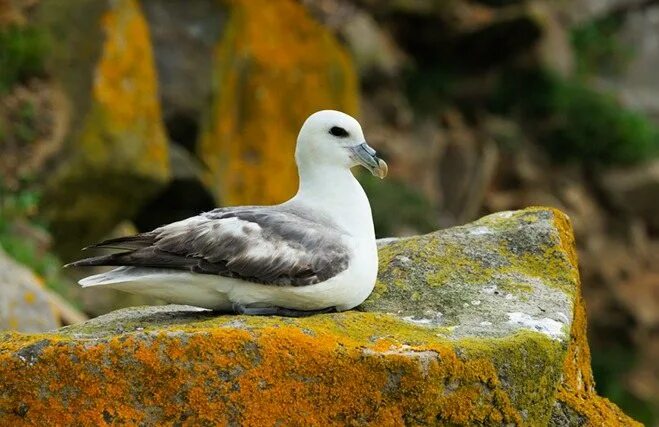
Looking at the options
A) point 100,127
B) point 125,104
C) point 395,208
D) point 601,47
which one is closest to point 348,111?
point 395,208

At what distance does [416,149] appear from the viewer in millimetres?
17234

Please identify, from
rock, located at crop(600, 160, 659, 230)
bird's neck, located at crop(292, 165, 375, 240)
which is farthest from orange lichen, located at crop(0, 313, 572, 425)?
rock, located at crop(600, 160, 659, 230)

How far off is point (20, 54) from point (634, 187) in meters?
10.4

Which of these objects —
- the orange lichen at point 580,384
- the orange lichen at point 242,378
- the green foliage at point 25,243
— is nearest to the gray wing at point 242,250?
the orange lichen at point 242,378

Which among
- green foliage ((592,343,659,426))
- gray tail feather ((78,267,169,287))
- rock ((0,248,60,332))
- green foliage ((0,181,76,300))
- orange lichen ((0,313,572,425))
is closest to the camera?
orange lichen ((0,313,572,425))

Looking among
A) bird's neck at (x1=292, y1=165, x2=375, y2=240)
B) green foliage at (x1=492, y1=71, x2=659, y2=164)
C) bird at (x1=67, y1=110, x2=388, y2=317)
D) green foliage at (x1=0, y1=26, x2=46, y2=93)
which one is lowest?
bird at (x1=67, y1=110, x2=388, y2=317)

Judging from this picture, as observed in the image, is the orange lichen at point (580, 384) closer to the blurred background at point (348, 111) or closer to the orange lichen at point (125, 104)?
the blurred background at point (348, 111)

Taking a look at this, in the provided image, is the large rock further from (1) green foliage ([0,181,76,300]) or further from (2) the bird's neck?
(1) green foliage ([0,181,76,300])

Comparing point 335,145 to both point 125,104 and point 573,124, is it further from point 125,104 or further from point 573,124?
point 573,124

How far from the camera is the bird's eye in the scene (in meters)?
5.79

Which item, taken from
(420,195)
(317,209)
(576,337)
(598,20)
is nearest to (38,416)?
(317,209)

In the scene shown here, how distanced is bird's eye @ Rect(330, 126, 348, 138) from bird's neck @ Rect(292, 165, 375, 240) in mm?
156

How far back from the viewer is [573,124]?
18.8 m

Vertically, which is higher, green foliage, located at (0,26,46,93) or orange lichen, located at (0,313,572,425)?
green foliage, located at (0,26,46,93)
